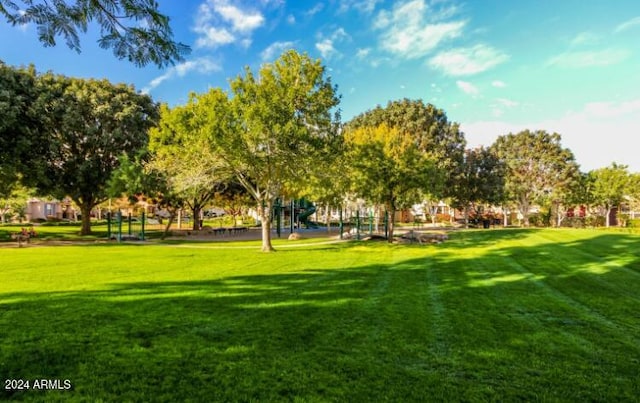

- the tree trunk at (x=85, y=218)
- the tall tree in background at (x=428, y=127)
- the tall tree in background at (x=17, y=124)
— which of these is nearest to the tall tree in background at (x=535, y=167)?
the tall tree in background at (x=428, y=127)

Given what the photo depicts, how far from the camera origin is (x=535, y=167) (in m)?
48.9

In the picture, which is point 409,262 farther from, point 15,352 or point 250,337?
point 15,352

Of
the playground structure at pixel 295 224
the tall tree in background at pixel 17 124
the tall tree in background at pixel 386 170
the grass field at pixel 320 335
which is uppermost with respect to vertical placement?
the tall tree in background at pixel 17 124

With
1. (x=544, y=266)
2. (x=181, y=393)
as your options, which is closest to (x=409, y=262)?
(x=544, y=266)

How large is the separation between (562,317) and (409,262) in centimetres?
750

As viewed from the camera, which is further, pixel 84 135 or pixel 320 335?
pixel 84 135

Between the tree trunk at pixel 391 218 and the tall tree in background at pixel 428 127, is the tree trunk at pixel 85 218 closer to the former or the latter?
the tree trunk at pixel 391 218

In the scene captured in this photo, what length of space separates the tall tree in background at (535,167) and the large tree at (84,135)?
1669 inches

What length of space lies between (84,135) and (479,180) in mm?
40989

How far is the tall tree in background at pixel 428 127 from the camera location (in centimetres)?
4272

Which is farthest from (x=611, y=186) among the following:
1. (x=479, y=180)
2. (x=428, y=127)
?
(x=428, y=127)

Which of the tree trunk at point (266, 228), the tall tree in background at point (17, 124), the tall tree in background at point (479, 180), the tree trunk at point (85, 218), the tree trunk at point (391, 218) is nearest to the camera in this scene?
the tree trunk at point (266, 228)

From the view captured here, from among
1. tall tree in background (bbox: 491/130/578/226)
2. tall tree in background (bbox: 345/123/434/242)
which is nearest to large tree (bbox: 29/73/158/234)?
tall tree in background (bbox: 345/123/434/242)

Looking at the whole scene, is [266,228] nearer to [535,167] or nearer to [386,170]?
[386,170]
